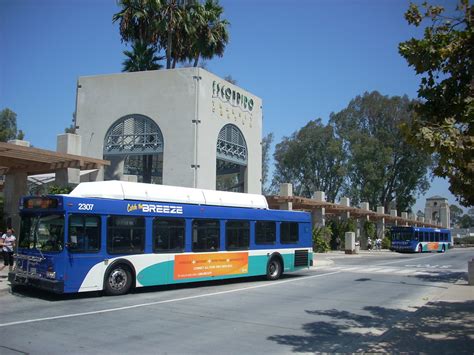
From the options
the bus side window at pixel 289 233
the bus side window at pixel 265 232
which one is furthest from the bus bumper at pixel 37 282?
the bus side window at pixel 289 233

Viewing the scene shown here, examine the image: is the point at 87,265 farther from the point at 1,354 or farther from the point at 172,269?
the point at 1,354

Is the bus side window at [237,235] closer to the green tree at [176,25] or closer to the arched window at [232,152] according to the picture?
the arched window at [232,152]

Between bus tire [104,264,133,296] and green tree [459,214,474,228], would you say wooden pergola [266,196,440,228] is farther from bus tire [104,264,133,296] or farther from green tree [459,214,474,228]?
green tree [459,214,474,228]

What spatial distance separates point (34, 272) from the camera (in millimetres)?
12633

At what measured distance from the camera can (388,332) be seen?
918 centimetres

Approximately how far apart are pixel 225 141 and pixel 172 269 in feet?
45.1

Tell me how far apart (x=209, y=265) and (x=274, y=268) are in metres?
3.79

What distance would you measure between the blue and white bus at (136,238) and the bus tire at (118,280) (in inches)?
1.1

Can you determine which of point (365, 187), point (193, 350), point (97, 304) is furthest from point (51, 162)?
point (365, 187)

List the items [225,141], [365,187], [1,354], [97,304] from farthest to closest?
1. [365,187]
2. [225,141]
3. [97,304]
4. [1,354]

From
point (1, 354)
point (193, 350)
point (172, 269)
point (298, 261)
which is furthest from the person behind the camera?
point (298, 261)

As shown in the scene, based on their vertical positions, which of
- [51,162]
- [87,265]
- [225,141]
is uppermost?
[225,141]

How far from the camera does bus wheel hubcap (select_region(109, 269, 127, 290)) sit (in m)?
13.2

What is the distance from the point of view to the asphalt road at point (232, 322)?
803cm
